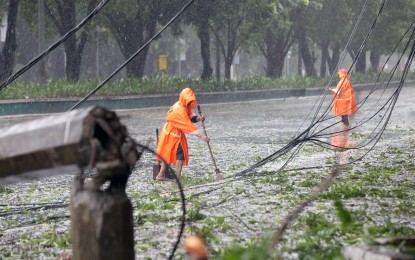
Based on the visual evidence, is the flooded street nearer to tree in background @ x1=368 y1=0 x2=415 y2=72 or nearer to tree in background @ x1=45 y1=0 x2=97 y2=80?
tree in background @ x1=45 y1=0 x2=97 y2=80

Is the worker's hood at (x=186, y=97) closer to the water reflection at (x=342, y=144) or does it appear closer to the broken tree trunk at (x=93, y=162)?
the water reflection at (x=342, y=144)

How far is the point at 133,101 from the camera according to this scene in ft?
99.3

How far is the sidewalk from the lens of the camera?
→ 84.3 ft

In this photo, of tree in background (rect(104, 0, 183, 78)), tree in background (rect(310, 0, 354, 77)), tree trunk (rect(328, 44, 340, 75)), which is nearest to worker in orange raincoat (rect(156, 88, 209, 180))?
tree in background (rect(104, 0, 183, 78))

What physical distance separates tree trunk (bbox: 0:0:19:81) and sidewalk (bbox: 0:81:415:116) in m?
3.31

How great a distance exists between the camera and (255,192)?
10414 mm

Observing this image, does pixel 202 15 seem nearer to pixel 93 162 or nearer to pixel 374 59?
pixel 374 59

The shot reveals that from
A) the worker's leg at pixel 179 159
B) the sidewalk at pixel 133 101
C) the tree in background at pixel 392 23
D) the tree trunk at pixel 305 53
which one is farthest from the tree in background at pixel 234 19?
the worker's leg at pixel 179 159

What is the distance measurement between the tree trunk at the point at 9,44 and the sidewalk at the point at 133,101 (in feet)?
10.8

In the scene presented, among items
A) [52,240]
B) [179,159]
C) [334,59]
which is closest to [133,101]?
[179,159]

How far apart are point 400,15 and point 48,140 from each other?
46.1 meters

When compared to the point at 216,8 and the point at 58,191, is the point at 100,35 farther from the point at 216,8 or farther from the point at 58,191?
the point at 58,191

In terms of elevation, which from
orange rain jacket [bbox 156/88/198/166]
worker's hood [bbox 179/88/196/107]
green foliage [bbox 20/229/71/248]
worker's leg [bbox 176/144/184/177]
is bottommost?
worker's leg [bbox 176/144/184/177]

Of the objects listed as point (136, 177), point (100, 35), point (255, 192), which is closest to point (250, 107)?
point (100, 35)
